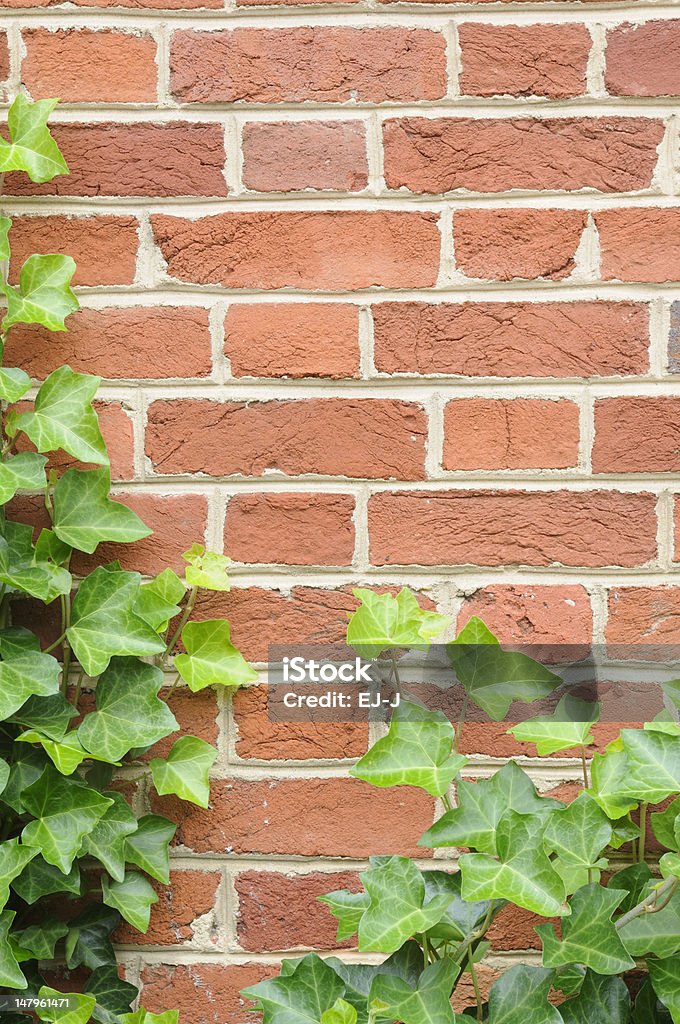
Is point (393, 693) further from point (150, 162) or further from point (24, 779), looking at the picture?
point (150, 162)

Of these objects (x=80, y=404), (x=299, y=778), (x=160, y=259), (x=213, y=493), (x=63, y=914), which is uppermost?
(x=160, y=259)

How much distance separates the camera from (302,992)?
2.58 feet

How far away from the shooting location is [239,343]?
93cm

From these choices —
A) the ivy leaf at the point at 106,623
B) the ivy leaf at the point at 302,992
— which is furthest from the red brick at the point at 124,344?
the ivy leaf at the point at 302,992

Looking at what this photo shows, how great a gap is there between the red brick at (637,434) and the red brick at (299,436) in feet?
0.63

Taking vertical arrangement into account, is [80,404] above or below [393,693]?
above

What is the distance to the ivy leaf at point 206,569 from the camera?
2.89 feet

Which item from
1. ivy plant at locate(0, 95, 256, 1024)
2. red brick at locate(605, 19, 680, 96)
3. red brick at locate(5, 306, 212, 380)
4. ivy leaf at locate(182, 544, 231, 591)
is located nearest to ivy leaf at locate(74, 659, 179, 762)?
ivy plant at locate(0, 95, 256, 1024)

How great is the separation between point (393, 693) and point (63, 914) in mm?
433

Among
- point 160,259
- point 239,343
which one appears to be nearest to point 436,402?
point 239,343

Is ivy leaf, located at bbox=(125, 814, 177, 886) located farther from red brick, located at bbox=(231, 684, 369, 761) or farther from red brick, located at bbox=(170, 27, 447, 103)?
red brick, located at bbox=(170, 27, 447, 103)

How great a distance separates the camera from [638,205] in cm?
91

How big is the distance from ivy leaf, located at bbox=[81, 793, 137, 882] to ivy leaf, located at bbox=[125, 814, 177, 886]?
0.06 feet

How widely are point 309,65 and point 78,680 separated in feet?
2.30
